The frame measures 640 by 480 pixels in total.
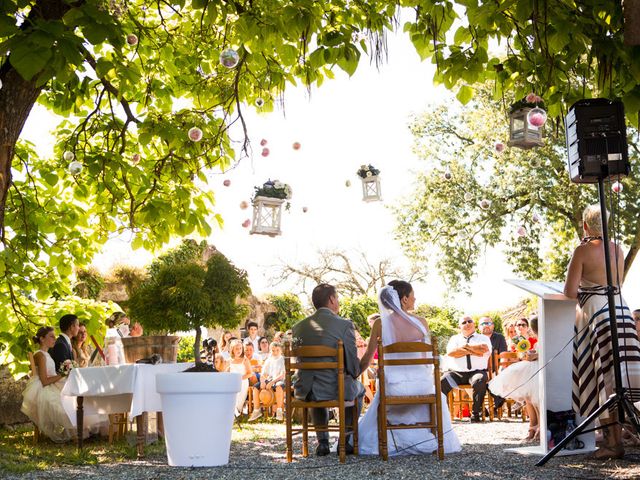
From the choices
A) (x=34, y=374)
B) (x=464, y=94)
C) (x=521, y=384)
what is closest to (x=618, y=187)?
(x=464, y=94)

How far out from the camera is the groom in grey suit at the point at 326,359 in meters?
6.55

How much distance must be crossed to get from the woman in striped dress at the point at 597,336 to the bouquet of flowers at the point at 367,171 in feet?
13.4

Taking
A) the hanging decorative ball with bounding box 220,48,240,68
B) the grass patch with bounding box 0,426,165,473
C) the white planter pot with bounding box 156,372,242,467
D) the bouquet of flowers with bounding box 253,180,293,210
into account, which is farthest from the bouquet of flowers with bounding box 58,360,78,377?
the hanging decorative ball with bounding box 220,48,240,68

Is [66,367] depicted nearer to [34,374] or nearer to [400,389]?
[34,374]

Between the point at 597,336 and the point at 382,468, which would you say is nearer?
the point at 597,336

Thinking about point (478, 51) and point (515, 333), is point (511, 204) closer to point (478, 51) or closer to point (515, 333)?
point (515, 333)

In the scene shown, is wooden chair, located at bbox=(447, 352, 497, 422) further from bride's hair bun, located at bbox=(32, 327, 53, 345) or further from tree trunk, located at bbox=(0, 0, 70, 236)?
tree trunk, located at bbox=(0, 0, 70, 236)

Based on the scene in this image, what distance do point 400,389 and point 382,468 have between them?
1.05 meters

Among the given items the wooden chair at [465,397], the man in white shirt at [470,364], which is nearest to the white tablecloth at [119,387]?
the man in white shirt at [470,364]

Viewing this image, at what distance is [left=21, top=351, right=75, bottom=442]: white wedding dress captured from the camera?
841 cm

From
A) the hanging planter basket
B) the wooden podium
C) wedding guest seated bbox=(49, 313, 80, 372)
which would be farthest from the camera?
wedding guest seated bbox=(49, 313, 80, 372)

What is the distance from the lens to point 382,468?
5684 millimetres

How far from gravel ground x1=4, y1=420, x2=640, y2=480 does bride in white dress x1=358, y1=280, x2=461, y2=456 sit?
0.85 ft

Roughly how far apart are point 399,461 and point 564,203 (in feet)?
48.9
